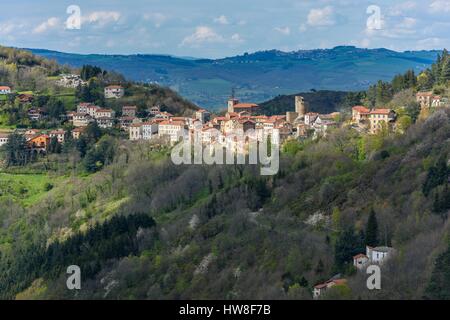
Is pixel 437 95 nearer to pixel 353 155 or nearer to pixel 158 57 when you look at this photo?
pixel 353 155

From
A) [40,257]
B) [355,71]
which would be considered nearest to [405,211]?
[40,257]

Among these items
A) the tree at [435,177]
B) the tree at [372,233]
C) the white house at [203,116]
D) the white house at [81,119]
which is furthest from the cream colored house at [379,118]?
the white house at [81,119]

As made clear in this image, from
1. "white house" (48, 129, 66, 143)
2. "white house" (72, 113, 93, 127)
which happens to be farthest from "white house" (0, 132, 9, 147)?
"white house" (72, 113, 93, 127)

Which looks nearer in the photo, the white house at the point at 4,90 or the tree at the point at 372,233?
the tree at the point at 372,233

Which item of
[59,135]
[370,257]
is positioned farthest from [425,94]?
[59,135]

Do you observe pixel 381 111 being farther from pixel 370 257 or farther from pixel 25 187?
pixel 25 187

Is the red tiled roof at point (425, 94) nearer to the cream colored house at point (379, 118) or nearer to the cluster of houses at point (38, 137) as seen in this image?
the cream colored house at point (379, 118)
